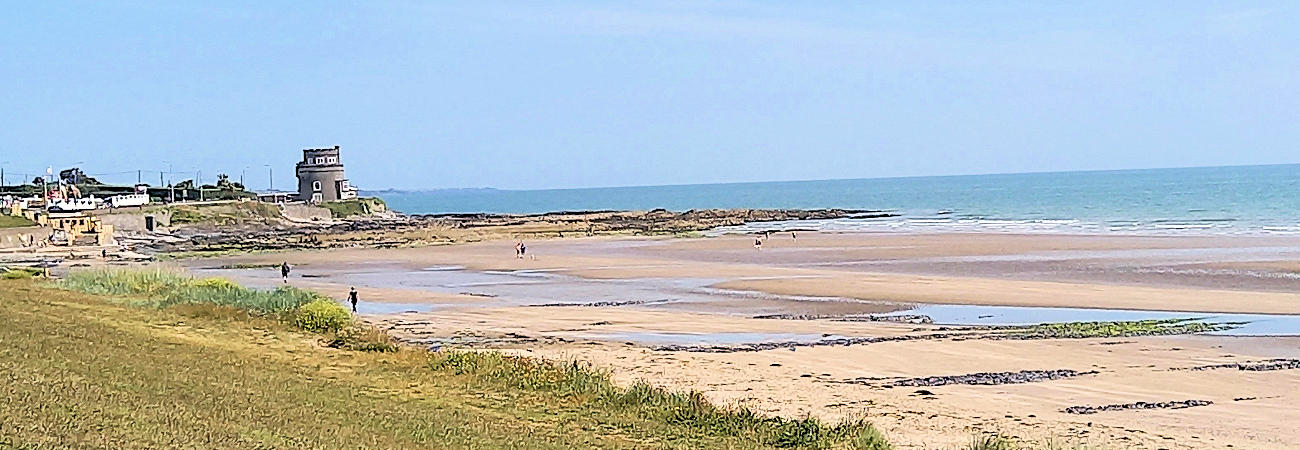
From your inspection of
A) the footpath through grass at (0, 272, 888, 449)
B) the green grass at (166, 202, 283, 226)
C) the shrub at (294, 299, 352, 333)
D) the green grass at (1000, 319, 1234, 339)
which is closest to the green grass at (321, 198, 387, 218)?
the green grass at (166, 202, 283, 226)

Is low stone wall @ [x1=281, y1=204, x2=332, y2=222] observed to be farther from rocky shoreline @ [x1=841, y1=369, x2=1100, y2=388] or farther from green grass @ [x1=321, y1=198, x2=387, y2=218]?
rocky shoreline @ [x1=841, y1=369, x2=1100, y2=388]

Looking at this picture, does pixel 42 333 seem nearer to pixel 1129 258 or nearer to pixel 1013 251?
pixel 1129 258

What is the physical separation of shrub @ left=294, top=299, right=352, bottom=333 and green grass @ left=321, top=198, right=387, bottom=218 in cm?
8711

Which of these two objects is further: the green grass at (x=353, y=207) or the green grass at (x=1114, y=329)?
the green grass at (x=353, y=207)

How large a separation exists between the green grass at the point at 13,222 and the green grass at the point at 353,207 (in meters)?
45.0

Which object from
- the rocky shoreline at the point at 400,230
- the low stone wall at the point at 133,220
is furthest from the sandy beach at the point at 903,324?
the low stone wall at the point at 133,220

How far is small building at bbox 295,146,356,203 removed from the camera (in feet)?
383

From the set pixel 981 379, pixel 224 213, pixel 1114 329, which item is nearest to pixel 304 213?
pixel 224 213

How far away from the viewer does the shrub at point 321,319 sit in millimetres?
21042

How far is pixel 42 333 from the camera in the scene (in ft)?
47.0

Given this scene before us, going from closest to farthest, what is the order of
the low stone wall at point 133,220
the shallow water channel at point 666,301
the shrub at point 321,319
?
1. the shrub at point 321,319
2. the shallow water channel at point 666,301
3. the low stone wall at point 133,220

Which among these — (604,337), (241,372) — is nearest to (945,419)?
(241,372)

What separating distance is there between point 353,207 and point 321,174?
18.9 ft

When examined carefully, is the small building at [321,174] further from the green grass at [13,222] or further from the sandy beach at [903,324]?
the sandy beach at [903,324]
